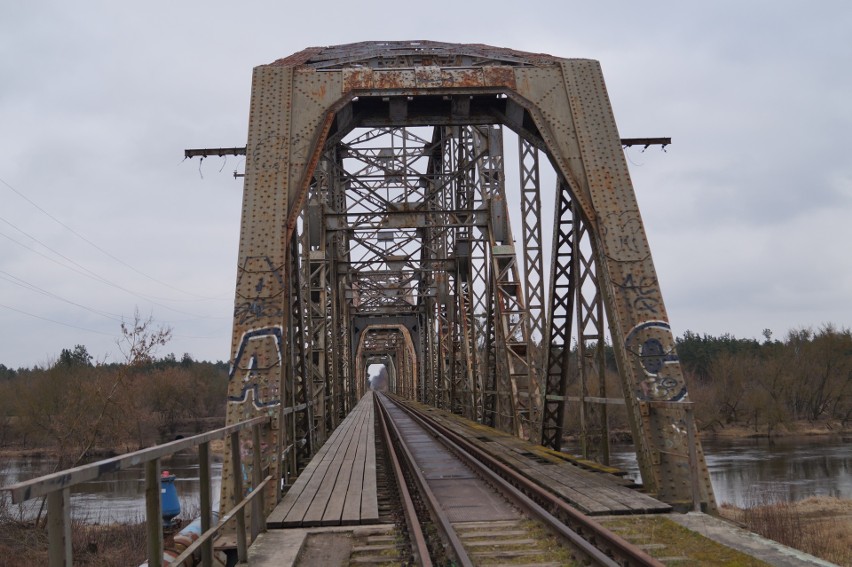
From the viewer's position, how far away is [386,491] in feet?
29.7

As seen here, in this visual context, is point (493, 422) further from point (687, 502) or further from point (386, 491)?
point (687, 502)

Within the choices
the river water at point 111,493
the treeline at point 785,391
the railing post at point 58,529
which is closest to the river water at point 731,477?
the river water at point 111,493

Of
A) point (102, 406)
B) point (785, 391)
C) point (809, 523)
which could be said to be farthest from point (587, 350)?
point (785, 391)

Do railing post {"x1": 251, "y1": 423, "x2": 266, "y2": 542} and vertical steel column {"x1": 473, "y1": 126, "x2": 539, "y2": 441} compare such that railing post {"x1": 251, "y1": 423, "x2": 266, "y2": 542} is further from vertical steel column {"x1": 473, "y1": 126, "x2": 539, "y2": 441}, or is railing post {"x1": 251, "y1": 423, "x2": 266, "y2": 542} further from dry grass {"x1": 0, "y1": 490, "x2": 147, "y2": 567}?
dry grass {"x1": 0, "y1": 490, "x2": 147, "y2": 567}

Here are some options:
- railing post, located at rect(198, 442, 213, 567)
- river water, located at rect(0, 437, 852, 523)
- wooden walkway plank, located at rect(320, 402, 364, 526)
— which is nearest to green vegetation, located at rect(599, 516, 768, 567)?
wooden walkway plank, located at rect(320, 402, 364, 526)

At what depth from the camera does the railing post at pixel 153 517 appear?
127 inches

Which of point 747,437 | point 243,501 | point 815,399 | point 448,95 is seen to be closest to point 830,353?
point 815,399

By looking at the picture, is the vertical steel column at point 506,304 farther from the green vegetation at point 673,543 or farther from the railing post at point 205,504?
the railing post at point 205,504

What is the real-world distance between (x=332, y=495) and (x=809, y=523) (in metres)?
16.5

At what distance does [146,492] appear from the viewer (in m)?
3.25

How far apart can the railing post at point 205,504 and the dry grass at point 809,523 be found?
10.2 metres

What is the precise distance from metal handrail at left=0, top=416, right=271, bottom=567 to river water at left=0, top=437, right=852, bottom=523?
1844cm

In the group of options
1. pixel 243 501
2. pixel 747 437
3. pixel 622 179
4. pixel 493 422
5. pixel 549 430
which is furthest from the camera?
pixel 747 437

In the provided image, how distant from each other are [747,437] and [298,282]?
48.1m
